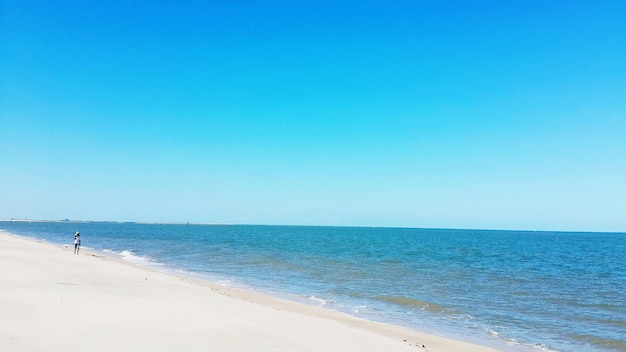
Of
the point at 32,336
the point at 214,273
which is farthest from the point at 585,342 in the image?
the point at 214,273

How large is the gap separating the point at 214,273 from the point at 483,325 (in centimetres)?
1922

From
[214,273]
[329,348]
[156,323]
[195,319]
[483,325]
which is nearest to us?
[329,348]

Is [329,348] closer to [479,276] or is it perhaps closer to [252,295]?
[252,295]

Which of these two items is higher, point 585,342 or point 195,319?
→ point 195,319

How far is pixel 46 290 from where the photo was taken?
1425 centimetres

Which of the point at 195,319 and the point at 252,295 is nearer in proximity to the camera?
the point at 195,319

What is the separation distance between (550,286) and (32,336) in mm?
28361

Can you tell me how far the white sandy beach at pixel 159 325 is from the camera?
346 inches

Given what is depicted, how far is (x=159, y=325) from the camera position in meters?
10.5

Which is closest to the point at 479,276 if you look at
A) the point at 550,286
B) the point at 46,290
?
the point at 550,286

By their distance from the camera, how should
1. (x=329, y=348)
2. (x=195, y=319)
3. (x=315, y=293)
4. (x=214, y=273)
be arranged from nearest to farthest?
(x=329, y=348) < (x=195, y=319) < (x=315, y=293) < (x=214, y=273)

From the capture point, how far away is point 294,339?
33.9ft

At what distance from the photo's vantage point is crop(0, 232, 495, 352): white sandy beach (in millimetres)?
8780

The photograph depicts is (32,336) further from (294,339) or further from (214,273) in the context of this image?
(214,273)
